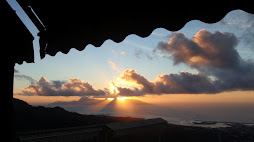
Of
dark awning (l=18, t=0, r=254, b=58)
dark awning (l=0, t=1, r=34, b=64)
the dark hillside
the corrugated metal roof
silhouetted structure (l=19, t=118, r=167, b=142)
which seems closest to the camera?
dark awning (l=18, t=0, r=254, b=58)

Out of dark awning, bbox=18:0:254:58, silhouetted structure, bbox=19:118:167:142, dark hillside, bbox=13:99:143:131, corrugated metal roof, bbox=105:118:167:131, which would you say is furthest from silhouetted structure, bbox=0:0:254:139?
dark hillside, bbox=13:99:143:131

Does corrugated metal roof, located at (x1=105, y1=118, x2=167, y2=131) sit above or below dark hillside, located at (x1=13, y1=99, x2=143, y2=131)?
above

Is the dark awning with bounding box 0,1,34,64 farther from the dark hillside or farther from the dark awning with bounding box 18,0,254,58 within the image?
the dark hillside

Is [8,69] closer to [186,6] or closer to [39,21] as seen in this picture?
[39,21]

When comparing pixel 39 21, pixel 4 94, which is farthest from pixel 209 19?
pixel 4 94

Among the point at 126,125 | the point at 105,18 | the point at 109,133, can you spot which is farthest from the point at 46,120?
the point at 105,18

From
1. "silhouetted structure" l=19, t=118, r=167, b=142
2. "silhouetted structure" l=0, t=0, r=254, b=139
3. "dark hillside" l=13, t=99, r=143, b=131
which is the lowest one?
"dark hillside" l=13, t=99, r=143, b=131

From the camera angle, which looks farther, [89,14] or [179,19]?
[89,14]

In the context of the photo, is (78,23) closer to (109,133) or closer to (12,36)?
(12,36)
